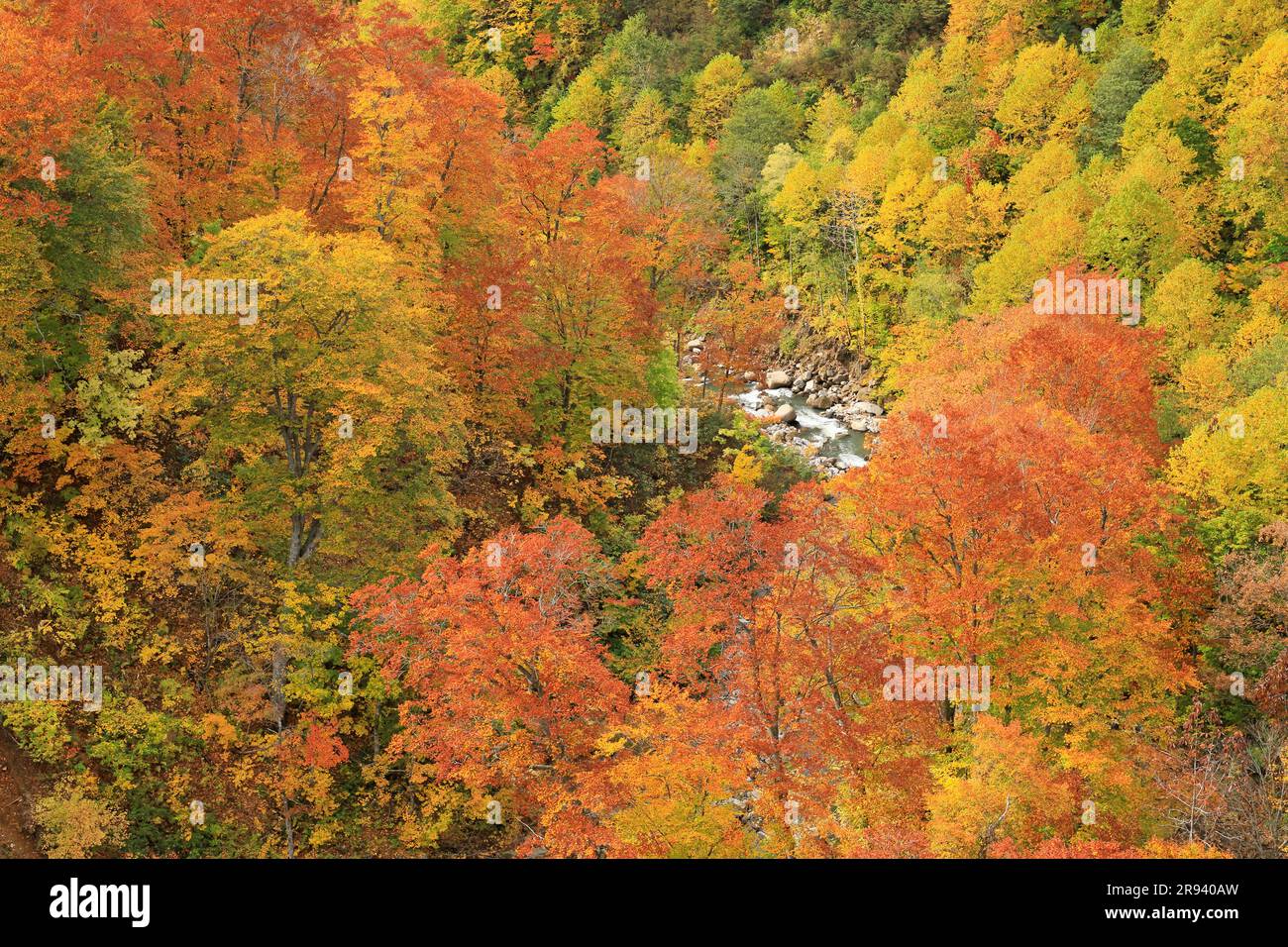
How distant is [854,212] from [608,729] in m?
47.8

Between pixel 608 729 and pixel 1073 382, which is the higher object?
pixel 1073 382

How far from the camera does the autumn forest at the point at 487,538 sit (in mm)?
22984

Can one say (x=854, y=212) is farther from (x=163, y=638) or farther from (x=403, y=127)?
(x=163, y=638)

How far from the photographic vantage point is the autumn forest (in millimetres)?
22984

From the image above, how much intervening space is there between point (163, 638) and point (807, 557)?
1592 centimetres

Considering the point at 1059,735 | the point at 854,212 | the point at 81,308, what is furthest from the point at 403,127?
the point at 854,212

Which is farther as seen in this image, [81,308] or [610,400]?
[610,400]

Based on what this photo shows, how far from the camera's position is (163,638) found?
26.2 metres

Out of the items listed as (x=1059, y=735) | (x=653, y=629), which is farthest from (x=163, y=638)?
(x=1059, y=735)

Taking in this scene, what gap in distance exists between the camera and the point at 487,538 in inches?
1314
